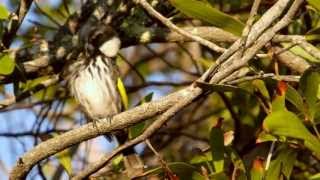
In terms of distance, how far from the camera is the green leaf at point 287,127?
1.30m

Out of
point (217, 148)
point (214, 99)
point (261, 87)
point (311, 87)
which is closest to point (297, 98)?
point (311, 87)

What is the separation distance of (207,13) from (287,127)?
0.48 m

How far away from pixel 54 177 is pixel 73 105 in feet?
2.61

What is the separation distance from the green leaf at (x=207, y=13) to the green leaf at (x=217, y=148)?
269mm

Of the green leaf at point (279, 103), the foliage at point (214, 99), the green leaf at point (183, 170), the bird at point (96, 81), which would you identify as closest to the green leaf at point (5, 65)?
the foliage at point (214, 99)

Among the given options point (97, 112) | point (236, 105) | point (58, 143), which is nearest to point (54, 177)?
point (97, 112)

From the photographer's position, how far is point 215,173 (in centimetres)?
164

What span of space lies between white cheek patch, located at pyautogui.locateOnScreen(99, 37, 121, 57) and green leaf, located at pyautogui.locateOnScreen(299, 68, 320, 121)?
0.96 metres

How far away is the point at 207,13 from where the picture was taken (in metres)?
1.73

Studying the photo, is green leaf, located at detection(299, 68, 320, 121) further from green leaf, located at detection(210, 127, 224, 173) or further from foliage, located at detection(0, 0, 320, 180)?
green leaf, located at detection(210, 127, 224, 173)

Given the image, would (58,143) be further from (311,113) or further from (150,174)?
(311,113)

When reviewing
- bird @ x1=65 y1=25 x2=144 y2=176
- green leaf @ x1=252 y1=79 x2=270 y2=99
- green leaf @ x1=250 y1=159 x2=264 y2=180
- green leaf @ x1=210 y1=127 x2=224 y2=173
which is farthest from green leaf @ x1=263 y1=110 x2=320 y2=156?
bird @ x1=65 y1=25 x2=144 y2=176

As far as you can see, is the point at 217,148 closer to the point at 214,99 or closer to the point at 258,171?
the point at 258,171

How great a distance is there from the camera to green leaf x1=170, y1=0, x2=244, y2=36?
171 cm
